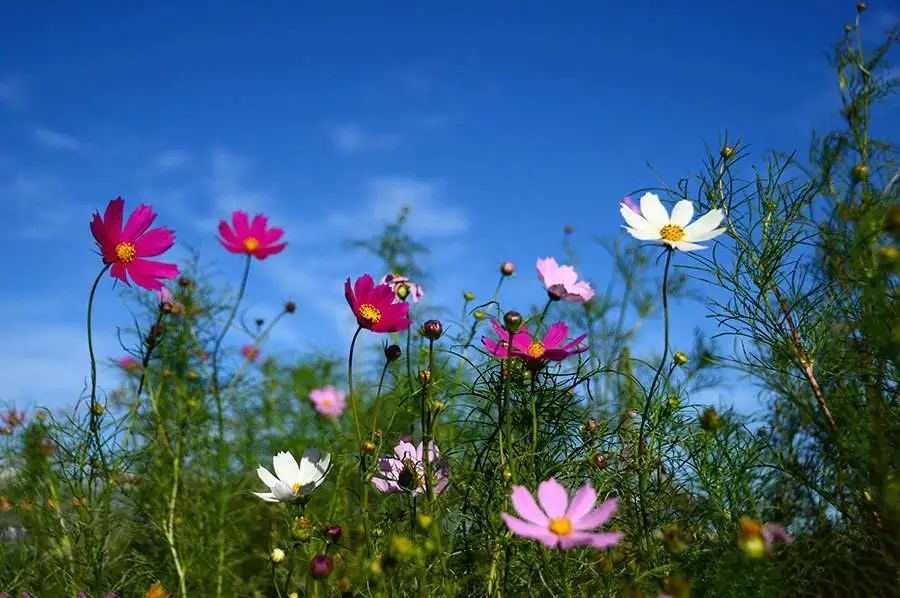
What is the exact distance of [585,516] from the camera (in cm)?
103

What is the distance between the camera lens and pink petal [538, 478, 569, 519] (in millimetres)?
1026

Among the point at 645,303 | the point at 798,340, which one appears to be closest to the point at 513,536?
the point at 798,340

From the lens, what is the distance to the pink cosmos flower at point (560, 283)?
1536 millimetres

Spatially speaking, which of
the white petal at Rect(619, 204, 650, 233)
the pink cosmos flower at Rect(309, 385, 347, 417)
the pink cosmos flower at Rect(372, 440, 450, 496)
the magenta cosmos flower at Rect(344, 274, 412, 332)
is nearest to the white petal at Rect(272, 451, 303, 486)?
the pink cosmos flower at Rect(372, 440, 450, 496)

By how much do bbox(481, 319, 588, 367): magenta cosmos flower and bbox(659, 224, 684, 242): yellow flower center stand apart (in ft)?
0.70

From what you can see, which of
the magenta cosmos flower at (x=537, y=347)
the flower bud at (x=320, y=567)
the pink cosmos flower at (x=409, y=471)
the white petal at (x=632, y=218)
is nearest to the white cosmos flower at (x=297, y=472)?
the pink cosmos flower at (x=409, y=471)

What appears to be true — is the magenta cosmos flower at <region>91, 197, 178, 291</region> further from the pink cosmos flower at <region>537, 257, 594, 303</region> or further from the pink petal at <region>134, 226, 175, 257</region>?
the pink cosmos flower at <region>537, 257, 594, 303</region>

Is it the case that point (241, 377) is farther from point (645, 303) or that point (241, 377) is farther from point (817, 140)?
point (645, 303)

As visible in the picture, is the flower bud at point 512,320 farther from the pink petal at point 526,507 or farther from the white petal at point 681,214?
the white petal at point 681,214

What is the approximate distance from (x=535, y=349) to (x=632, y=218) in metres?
0.28

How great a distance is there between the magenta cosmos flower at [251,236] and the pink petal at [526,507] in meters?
0.99

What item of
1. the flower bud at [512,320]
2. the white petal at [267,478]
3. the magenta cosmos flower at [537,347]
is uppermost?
the magenta cosmos flower at [537,347]

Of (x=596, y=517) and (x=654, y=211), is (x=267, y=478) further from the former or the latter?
(x=654, y=211)

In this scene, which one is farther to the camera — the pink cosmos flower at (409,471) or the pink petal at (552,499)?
the pink cosmos flower at (409,471)
